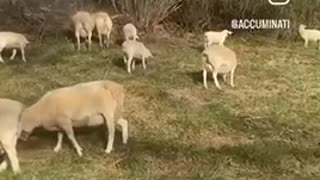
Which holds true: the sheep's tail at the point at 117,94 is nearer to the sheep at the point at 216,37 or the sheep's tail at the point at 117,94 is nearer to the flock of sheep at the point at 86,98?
the flock of sheep at the point at 86,98

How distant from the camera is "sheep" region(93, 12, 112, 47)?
59.1 inches

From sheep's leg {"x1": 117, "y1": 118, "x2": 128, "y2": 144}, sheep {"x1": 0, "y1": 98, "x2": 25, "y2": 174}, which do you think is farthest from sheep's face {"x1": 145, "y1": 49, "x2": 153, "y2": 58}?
sheep {"x1": 0, "y1": 98, "x2": 25, "y2": 174}

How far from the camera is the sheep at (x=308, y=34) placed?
4.87ft

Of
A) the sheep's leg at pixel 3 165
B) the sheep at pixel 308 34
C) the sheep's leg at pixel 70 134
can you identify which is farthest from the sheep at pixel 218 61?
the sheep's leg at pixel 3 165

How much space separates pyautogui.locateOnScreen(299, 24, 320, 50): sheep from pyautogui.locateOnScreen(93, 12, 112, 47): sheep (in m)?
0.31

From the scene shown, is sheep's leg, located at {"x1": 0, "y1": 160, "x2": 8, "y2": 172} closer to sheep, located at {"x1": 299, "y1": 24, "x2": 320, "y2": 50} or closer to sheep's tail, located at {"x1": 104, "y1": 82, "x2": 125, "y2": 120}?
sheep's tail, located at {"x1": 104, "y1": 82, "x2": 125, "y2": 120}

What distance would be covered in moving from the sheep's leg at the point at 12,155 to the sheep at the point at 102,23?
0.23 m

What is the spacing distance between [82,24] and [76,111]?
0.15 metres

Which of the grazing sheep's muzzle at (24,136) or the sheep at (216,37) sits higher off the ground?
the sheep at (216,37)

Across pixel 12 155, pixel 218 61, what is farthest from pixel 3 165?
pixel 218 61

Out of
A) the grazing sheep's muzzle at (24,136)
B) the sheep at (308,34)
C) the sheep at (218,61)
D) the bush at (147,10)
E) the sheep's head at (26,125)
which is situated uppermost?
the bush at (147,10)

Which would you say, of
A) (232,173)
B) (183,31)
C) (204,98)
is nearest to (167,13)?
(183,31)

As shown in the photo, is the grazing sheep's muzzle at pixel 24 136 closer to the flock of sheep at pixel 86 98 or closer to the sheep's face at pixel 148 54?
the flock of sheep at pixel 86 98

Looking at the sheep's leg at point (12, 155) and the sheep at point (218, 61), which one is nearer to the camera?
the sheep's leg at point (12, 155)
